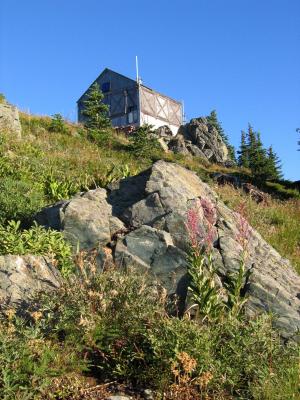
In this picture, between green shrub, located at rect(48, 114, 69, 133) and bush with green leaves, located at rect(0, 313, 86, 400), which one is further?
green shrub, located at rect(48, 114, 69, 133)

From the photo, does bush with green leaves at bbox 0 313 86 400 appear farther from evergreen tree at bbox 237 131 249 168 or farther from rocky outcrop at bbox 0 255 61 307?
evergreen tree at bbox 237 131 249 168

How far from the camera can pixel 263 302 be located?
5.40 metres

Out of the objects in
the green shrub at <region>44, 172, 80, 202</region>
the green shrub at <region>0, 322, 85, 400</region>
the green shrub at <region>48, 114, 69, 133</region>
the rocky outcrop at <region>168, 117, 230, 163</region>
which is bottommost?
the green shrub at <region>0, 322, 85, 400</region>

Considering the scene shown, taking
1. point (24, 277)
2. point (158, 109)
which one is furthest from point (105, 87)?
point (24, 277)

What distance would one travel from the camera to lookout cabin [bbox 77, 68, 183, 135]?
49281 millimetres

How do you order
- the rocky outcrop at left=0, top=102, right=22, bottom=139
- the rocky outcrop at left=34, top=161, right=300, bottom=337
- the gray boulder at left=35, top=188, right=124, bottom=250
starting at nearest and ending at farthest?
the rocky outcrop at left=34, top=161, right=300, bottom=337 → the gray boulder at left=35, top=188, right=124, bottom=250 → the rocky outcrop at left=0, top=102, right=22, bottom=139

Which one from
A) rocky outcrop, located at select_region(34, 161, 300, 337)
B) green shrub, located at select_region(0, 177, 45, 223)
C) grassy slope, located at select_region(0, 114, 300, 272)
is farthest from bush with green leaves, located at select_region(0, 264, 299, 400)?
grassy slope, located at select_region(0, 114, 300, 272)

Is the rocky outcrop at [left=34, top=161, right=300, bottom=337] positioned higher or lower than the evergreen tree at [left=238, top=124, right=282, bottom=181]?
lower

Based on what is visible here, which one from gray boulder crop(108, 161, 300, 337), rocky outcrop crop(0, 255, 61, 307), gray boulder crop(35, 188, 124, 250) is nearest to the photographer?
rocky outcrop crop(0, 255, 61, 307)

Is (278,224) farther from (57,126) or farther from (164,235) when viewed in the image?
(57,126)

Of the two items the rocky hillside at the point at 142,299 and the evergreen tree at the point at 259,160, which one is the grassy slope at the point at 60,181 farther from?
the evergreen tree at the point at 259,160

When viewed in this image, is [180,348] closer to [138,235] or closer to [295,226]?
[138,235]

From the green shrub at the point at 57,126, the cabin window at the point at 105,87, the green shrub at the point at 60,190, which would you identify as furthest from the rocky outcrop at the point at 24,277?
the cabin window at the point at 105,87

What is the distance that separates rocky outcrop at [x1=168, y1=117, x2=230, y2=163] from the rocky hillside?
1259 inches
